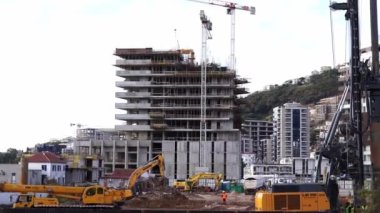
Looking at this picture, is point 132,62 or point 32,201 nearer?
point 32,201

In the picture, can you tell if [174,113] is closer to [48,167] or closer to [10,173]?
[48,167]

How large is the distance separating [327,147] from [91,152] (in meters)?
122

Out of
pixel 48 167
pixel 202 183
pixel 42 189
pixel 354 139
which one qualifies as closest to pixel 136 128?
pixel 48 167

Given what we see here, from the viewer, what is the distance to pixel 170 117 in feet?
543

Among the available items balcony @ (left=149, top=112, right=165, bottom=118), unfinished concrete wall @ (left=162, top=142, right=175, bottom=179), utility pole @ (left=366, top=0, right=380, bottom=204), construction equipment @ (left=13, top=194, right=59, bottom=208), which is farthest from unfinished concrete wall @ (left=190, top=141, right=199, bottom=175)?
utility pole @ (left=366, top=0, right=380, bottom=204)

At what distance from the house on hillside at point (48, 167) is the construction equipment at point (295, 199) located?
88728 millimetres

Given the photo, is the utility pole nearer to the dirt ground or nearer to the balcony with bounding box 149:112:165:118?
the dirt ground

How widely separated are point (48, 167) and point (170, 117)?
154ft

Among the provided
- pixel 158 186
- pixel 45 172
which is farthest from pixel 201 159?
pixel 158 186

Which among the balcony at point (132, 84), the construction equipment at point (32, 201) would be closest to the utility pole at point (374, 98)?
the construction equipment at point (32, 201)

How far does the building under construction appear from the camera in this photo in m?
160

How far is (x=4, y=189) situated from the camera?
52.5m

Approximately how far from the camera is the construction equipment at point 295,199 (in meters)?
36.8

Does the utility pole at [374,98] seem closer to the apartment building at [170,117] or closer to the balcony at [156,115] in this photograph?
the apartment building at [170,117]
